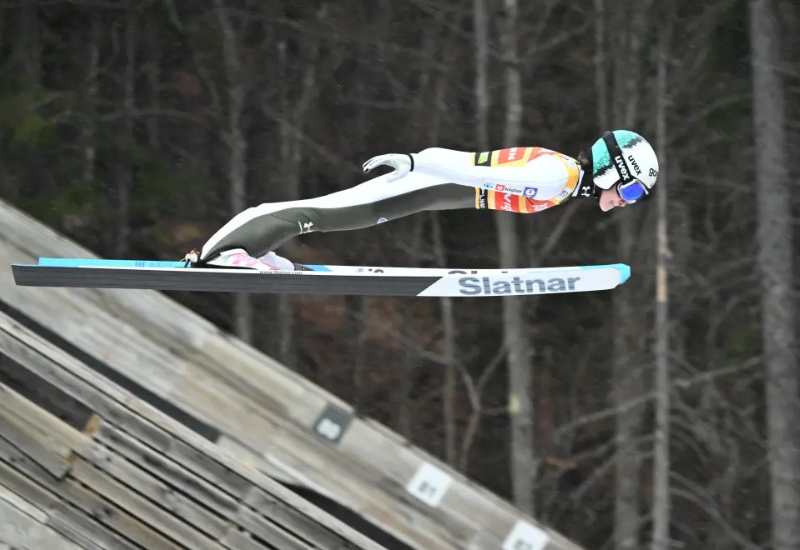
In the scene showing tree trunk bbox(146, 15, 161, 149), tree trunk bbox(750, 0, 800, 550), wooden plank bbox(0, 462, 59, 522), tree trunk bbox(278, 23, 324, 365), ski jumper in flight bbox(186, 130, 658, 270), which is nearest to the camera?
ski jumper in flight bbox(186, 130, 658, 270)

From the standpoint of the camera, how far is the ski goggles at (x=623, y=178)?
12.9ft

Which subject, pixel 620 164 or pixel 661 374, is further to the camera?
pixel 661 374

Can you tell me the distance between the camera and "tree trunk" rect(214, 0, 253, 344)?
25.8 feet

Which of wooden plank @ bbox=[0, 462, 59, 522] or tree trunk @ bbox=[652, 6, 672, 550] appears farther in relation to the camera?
tree trunk @ bbox=[652, 6, 672, 550]

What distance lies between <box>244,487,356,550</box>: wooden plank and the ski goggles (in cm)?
246

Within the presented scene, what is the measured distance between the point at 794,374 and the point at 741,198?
1626mm

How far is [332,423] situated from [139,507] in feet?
3.94

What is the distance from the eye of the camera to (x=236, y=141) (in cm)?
790

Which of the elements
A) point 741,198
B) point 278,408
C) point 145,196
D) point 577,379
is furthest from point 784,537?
point 145,196

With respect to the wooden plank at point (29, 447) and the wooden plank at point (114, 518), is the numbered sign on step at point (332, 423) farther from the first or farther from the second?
the wooden plank at point (29, 447)

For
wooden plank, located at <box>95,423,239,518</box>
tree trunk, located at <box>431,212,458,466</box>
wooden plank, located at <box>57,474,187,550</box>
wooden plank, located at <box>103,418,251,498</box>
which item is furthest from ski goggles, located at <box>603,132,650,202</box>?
tree trunk, located at <box>431,212,458,466</box>

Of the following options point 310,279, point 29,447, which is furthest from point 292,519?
point 310,279

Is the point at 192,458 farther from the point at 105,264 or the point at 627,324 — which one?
the point at 627,324

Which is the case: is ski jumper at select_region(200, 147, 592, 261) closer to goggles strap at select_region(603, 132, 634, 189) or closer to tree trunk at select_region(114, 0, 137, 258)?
goggles strap at select_region(603, 132, 634, 189)
